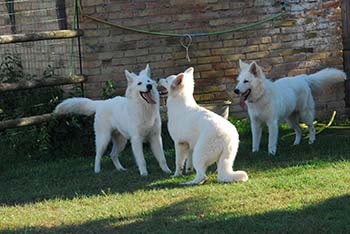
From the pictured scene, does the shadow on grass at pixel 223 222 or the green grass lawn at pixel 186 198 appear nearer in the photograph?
the shadow on grass at pixel 223 222

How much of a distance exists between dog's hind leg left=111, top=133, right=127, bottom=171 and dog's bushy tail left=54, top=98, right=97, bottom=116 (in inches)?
18.3

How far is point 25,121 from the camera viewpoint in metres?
9.78

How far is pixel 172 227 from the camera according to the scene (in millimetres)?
5688

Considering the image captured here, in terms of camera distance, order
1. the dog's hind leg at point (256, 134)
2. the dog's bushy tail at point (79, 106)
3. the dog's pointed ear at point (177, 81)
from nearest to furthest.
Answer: the dog's pointed ear at point (177, 81) → the dog's bushy tail at point (79, 106) → the dog's hind leg at point (256, 134)

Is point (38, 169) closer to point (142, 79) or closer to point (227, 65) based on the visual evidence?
point (142, 79)

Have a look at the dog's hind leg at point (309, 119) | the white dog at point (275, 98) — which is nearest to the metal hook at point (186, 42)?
the white dog at point (275, 98)

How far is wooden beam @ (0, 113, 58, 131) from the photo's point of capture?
31.4ft

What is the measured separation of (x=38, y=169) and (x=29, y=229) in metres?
3.44

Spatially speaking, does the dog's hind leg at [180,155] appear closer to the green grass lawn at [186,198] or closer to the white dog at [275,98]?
the green grass lawn at [186,198]

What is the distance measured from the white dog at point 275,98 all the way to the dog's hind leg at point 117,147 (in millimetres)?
1686

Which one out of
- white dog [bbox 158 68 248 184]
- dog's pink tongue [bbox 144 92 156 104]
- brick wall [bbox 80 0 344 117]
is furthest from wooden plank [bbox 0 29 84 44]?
white dog [bbox 158 68 248 184]

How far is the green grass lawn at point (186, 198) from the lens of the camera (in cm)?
572

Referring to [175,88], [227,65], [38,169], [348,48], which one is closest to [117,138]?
[38,169]

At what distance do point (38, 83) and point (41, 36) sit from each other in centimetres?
68
